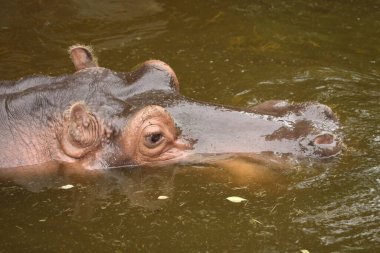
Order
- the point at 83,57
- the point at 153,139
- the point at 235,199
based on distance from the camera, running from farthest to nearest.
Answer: the point at 83,57, the point at 153,139, the point at 235,199

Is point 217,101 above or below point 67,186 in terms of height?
above

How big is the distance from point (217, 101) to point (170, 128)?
210cm

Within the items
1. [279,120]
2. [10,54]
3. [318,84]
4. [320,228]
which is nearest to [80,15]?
[10,54]

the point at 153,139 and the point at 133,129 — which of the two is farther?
the point at 153,139

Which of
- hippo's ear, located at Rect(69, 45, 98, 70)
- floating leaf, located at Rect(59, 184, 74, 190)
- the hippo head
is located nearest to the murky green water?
floating leaf, located at Rect(59, 184, 74, 190)

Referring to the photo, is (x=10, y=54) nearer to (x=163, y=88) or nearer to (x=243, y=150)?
(x=163, y=88)

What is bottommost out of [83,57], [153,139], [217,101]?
[153,139]

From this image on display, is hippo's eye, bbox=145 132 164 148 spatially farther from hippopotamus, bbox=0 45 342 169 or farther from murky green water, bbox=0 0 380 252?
murky green water, bbox=0 0 380 252

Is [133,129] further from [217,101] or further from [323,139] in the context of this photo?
[217,101]

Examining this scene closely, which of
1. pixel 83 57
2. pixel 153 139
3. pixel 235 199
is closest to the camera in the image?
pixel 235 199

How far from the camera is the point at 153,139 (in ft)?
18.2

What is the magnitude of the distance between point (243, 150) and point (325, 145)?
68cm

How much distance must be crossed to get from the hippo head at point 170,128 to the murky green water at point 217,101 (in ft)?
0.53

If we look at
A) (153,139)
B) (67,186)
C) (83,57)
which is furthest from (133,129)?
(83,57)
